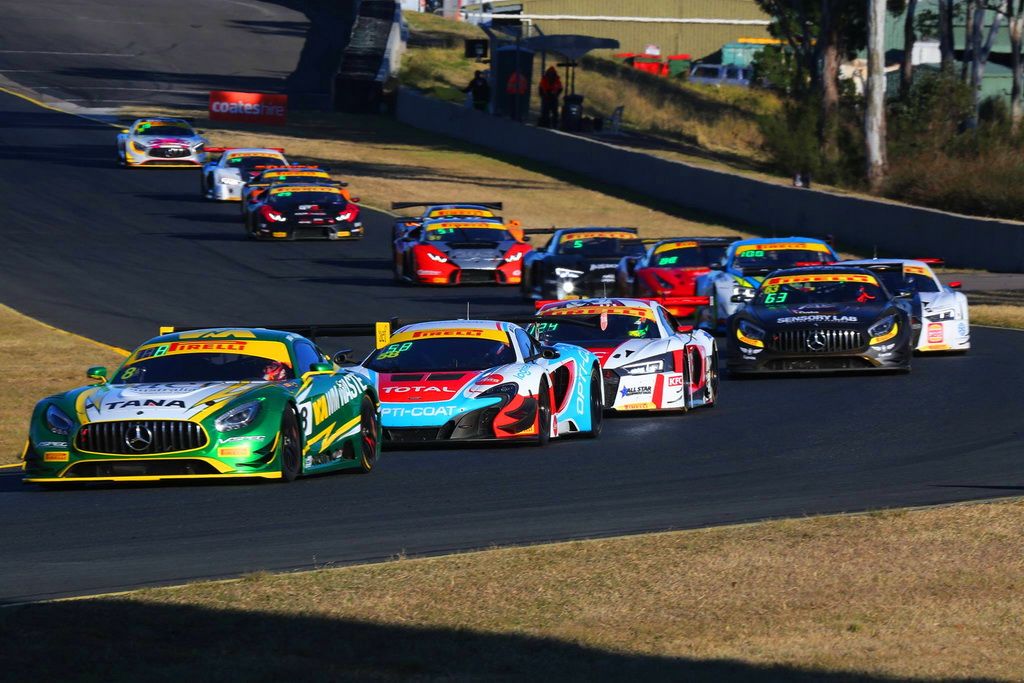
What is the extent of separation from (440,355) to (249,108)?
156ft

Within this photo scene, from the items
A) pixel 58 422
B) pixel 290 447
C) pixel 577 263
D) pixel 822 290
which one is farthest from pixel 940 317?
pixel 58 422

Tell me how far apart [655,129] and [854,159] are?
41.9ft

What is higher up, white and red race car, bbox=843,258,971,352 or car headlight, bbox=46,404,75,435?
car headlight, bbox=46,404,75,435

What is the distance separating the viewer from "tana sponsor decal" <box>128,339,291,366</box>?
1461 centimetres

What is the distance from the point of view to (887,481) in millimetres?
13977

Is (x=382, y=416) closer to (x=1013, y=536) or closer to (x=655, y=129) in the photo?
(x=1013, y=536)

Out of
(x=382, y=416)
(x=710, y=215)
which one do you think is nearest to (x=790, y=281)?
(x=382, y=416)

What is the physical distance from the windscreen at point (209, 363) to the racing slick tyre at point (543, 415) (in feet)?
9.40

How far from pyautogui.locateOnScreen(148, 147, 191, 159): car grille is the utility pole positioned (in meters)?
19.3

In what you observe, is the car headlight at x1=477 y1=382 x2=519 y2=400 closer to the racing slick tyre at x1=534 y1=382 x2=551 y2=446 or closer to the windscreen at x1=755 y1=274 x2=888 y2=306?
the racing slick tyre at x1=534 y1=382 x2=551 y2=446

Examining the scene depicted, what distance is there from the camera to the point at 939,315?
24.6 metres

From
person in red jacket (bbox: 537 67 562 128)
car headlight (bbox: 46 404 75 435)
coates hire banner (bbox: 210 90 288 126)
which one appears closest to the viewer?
car headlight (bbox: 46 404 75 435)

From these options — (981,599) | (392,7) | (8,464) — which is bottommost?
(8,464)

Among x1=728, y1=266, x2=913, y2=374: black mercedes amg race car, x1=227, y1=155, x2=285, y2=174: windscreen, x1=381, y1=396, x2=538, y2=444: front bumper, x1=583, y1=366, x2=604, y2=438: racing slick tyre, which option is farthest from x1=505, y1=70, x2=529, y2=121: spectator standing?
x1=381, y1=396, x2=538, y2=444: front bumper
